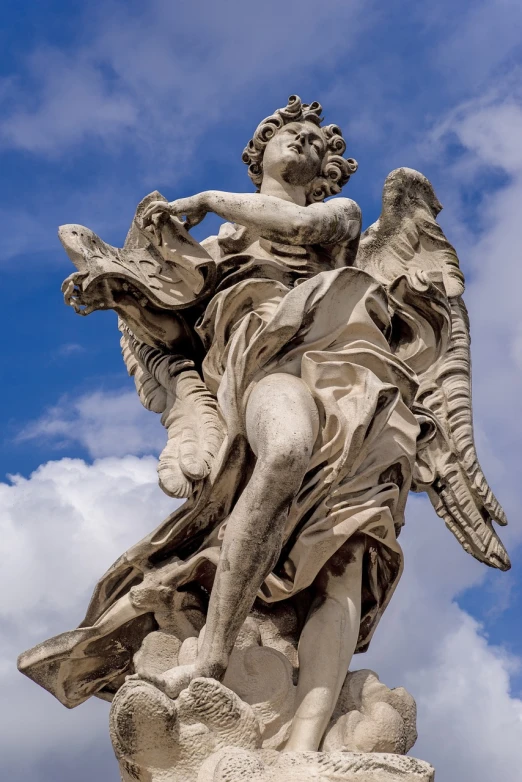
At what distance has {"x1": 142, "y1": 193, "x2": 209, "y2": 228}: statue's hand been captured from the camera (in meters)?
7.42

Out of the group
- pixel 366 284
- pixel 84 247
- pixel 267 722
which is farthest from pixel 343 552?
pixel 84 247

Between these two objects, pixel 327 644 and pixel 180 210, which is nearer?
pixel 327 644

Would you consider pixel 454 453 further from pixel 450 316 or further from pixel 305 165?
pixel 305 165

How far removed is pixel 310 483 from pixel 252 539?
511mm

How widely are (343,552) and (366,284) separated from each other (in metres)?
1.41

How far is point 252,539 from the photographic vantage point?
6328 mm

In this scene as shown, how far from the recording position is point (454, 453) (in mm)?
7641

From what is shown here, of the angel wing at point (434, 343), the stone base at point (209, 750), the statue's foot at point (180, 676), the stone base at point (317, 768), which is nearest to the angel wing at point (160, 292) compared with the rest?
the angel wing at point (434, 343)

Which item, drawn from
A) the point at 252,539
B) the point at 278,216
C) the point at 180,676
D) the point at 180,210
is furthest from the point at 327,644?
the point at 180,210

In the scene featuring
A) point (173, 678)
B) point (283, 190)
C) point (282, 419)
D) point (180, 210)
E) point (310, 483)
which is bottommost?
point (173, 678)

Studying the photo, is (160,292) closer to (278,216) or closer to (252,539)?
(278,216)

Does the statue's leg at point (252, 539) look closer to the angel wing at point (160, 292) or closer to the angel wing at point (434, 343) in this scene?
the angel wing at point (160, 292)

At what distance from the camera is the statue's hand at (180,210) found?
7.42 meters

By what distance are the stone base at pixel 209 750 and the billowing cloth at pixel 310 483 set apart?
0.83m
